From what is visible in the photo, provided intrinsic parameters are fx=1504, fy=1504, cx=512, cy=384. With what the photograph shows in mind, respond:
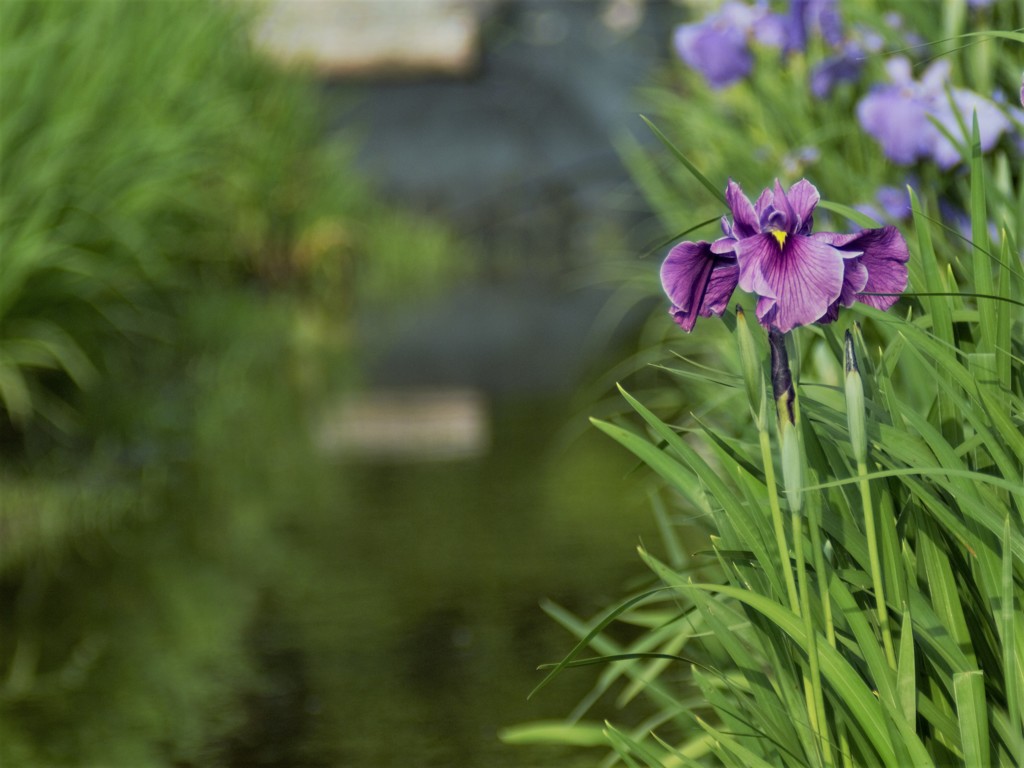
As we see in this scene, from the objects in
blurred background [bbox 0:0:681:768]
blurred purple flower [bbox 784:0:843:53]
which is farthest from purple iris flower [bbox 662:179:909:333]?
blurred purple flower [bbox 784:0:843:53]

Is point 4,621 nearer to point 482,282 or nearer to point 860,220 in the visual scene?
point 860,220

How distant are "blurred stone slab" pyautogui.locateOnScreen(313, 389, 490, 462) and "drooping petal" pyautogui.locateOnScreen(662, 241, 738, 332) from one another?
3037 mm

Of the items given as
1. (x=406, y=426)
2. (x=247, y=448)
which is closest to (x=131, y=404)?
(x=247, y=448)

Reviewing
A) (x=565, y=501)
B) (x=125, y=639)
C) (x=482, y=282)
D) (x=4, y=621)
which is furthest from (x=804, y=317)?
(x=482, y=282)

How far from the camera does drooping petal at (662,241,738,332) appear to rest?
4.30 ft

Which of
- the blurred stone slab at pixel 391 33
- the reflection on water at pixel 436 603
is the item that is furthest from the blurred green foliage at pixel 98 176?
A: the blurred stone slab at pixel 391 33

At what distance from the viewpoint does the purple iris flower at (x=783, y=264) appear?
1268 mm

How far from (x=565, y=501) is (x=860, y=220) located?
233cm

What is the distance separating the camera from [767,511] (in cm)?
149

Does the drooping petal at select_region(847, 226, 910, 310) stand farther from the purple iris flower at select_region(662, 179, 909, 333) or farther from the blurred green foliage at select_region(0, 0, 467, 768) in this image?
the blurred green foliage at select_region(0, 0, 467, 768)

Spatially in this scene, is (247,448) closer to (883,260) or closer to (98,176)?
(98,176)

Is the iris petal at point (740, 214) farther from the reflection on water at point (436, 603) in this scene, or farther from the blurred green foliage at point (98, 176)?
the blurred green foliage at point (98, 176)

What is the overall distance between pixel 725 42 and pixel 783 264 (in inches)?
80.2

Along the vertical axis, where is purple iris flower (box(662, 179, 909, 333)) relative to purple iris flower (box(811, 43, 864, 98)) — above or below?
above
